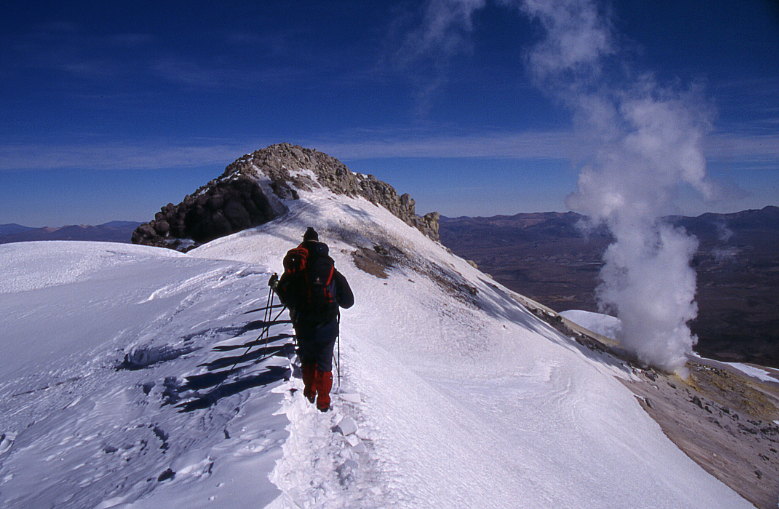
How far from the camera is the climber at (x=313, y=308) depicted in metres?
4.65

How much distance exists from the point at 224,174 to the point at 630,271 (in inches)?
1714

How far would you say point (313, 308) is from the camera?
4645 mm

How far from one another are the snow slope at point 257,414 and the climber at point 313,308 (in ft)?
1.14

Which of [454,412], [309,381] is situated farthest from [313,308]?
[454,412]

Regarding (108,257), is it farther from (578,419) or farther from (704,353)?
(704,353)

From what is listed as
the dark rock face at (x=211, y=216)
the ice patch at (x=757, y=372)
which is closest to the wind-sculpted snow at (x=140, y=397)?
the dark rock face at (x=211, y=216)

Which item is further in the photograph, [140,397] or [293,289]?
[140,397]

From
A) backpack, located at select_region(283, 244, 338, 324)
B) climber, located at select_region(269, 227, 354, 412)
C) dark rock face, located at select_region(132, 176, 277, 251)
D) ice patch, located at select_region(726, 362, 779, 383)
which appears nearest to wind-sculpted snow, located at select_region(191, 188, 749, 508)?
climber, located at select_region(269, 227, 354, 412)

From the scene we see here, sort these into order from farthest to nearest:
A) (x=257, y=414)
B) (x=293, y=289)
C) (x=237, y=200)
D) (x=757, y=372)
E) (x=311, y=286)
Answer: (x=757, y=372) < (x=237, y=200) < (x=293, y=289) < (x=311, y=286) < (x=257, y=414)

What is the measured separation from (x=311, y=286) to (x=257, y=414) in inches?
58.9

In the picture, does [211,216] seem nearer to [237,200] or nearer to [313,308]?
[237,200]

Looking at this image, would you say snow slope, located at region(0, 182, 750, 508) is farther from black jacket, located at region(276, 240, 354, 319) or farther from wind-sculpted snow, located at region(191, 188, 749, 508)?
black jacket, located at region(276, 240, 354, 319)

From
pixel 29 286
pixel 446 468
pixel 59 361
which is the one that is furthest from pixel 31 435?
pixel 29 286

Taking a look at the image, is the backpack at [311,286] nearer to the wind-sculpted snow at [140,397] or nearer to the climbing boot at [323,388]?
the climbing boot at [323,388]
